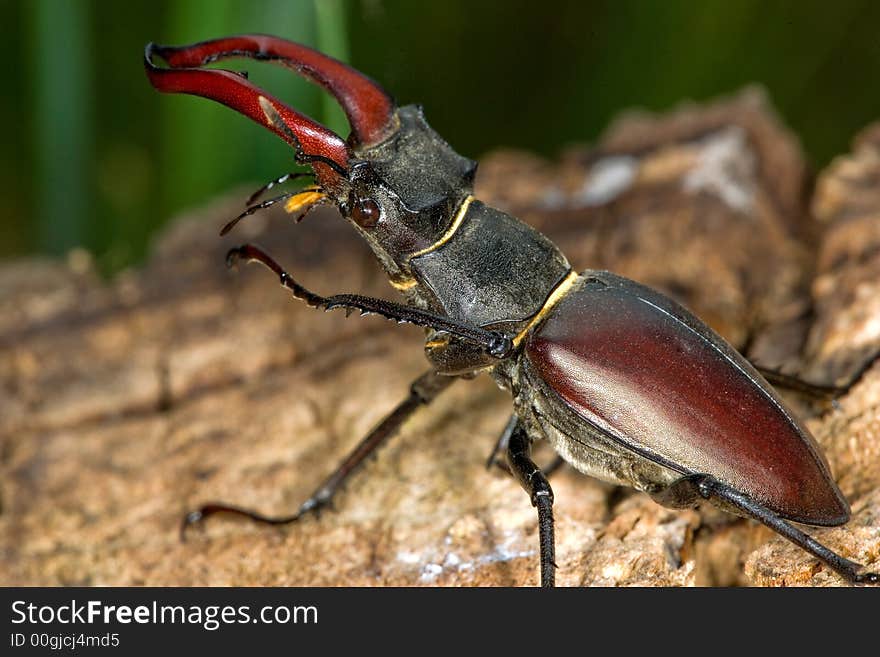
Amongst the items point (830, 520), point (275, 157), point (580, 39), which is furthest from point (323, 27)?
point (830, 520)

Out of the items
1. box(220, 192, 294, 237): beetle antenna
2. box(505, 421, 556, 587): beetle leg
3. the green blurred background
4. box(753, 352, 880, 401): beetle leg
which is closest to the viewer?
box(505, 421, 556, 587): beetle leg

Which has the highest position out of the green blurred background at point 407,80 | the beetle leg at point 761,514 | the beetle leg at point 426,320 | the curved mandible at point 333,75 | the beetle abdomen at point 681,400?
the green blurred background at point 407,80

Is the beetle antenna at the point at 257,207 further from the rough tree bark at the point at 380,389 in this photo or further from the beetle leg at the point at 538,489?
the beetle leg at the point at 538,489

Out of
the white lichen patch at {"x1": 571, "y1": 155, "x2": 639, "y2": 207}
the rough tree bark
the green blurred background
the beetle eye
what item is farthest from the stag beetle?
the green blurred background

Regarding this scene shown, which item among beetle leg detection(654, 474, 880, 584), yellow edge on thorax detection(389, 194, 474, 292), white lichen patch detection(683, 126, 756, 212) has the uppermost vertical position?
white lichen patch detection(683, 126, 756, 212)

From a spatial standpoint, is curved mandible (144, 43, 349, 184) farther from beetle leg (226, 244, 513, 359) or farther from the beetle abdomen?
the beetle abdomen

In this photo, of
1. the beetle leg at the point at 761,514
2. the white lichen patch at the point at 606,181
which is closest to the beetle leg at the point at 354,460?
the beetle leg at the point at 761,514
